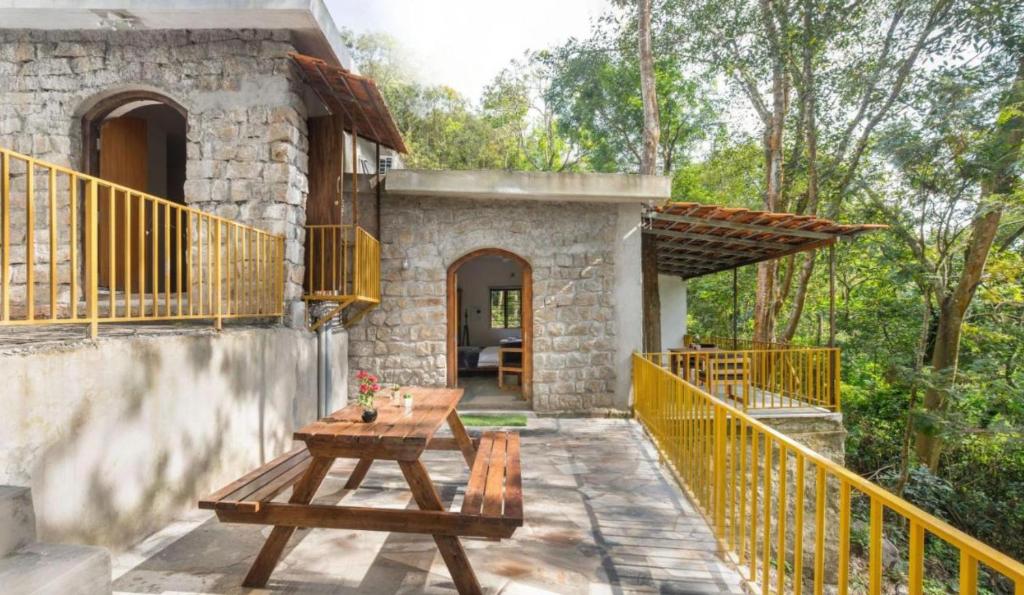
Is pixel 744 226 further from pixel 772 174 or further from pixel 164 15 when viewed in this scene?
pixel 164 15

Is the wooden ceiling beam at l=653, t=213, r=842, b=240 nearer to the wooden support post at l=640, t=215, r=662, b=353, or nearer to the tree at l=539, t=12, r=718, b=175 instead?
the wooden support post at l=640, t=215, r=662, b=353

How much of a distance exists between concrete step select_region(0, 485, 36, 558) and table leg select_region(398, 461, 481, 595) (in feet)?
4.99

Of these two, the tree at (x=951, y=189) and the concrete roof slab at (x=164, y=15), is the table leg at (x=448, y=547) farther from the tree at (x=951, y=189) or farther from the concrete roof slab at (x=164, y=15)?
the tree at (x=951, y=189)

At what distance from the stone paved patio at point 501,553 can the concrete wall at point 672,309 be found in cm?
987

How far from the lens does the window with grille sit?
14.3 meters

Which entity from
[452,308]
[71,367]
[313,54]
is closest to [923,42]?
[452,308]

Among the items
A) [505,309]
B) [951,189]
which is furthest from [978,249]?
[505,309]

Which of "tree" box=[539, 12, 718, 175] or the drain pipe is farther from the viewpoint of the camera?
"tree" box=[539, 12, 718, 175]

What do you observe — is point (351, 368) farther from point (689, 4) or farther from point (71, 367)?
Answer: point (689, 4)

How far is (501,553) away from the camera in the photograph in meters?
3.01

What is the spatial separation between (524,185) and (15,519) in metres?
5.62

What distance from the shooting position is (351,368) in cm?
696

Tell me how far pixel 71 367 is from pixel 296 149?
11.3ft

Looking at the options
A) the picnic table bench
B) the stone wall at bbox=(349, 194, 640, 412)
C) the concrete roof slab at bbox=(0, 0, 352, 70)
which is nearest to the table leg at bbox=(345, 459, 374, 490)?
the picnic table bench
